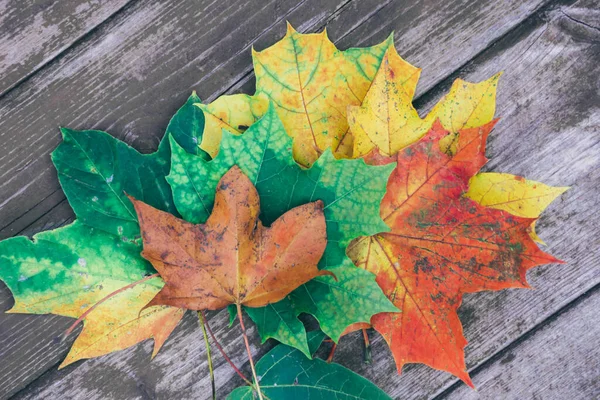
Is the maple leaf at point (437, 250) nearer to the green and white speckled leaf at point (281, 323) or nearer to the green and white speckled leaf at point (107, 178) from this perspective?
the green and white speckled leaf at point (281, 323)

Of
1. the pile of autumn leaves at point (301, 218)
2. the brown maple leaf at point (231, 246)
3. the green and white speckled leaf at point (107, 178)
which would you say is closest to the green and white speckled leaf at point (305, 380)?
the pile of autumn leaves at point (301, 218)

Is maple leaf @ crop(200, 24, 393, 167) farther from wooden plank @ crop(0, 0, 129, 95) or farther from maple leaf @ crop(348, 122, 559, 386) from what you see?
wooden plank @ crop(0, 0, 129, 95)

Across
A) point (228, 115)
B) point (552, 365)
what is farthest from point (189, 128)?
point (552, 365)

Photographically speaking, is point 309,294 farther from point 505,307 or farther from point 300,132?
point 505,307

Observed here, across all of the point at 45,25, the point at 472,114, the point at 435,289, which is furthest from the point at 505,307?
the point at 45,25

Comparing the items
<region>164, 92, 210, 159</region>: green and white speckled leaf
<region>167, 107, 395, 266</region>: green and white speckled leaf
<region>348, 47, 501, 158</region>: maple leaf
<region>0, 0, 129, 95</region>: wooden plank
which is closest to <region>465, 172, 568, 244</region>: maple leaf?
<region>348, 47, 501, 158</region>: maple leaf

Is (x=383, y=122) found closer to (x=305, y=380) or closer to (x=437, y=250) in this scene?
(x=437, y=250)
